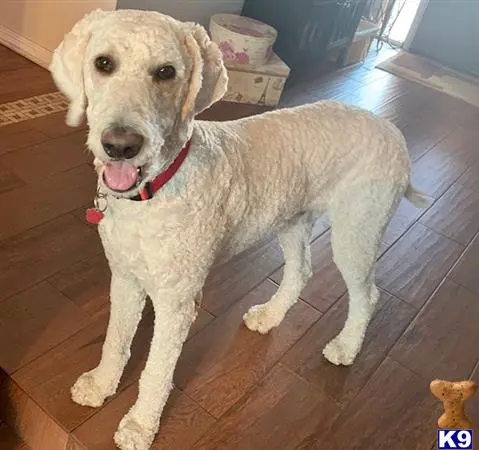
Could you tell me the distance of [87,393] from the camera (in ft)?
4.66

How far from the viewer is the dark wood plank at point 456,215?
2619 millimetres

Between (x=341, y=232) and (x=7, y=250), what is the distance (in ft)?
3.17

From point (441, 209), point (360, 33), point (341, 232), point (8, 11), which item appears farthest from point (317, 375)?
point (360, 33)

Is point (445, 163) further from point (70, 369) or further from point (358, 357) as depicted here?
point (70, 369)

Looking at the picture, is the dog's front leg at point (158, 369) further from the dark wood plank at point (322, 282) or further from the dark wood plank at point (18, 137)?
the dark wood plank at point (18, 137)

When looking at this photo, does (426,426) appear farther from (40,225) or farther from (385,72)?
(385,72)

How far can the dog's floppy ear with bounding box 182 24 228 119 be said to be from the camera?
42.3 inches

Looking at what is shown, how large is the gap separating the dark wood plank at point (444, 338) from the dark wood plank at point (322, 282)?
26cm

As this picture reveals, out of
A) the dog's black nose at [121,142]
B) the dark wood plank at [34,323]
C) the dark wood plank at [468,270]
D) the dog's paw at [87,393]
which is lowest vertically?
the dark wood plank at [468,270]

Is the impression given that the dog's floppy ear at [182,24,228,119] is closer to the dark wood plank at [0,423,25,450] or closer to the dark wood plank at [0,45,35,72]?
the dark wood plank at [0,423,25,450]

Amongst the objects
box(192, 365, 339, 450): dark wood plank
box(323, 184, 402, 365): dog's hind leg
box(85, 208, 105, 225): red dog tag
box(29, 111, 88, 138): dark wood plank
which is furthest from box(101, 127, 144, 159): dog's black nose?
box(29, 111, 88, 138): dark wood plank

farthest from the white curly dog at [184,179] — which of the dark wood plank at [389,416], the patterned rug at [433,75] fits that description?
the patterned rug at [433,75]

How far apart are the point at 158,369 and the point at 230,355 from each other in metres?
0.42

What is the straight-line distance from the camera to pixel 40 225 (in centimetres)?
190
